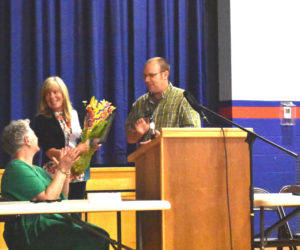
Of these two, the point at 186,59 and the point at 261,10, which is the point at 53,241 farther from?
the point at 261,10

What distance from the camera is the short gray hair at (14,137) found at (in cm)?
316

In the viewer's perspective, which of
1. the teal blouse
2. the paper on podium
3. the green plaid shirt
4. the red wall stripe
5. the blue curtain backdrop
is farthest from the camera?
the red wall stripe

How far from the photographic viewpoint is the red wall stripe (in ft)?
18.7

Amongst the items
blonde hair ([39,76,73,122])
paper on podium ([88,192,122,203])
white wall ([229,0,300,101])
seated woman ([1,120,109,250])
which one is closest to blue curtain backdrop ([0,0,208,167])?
white wall ([229,0,300,101])

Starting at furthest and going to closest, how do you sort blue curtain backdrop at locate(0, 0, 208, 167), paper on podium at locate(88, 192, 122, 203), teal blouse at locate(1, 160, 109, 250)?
blue curtain backdrop at locate(0, 0, 208, 167) → teal blouse at locate(1, 160, 109, 250) → paper on podium at locate(88, 192, 122, 203)

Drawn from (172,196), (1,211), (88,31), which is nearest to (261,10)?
(88,31)

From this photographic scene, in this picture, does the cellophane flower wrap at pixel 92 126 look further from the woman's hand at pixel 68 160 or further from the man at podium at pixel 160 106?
the man at podium at pixel 160 106

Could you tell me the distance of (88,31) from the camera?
524 cm

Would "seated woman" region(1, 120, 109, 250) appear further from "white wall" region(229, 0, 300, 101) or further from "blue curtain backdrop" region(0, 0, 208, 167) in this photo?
"white wall" region(229, 0, 300, 101)

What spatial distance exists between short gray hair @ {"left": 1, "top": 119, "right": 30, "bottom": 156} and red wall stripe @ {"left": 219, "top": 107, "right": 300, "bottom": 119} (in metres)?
2.93

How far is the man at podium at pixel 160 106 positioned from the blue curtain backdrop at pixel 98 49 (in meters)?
1.09

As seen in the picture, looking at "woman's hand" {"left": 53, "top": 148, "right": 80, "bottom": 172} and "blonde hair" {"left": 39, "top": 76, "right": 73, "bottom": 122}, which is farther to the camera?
"blonde hair" {"left": 39, "top": 76, "right": 73, "bottom": 122}

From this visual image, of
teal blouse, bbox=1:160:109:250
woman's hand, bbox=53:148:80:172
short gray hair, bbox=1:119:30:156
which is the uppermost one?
short gray hair, bbox=1:119:30:156

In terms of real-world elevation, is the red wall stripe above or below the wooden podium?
above
